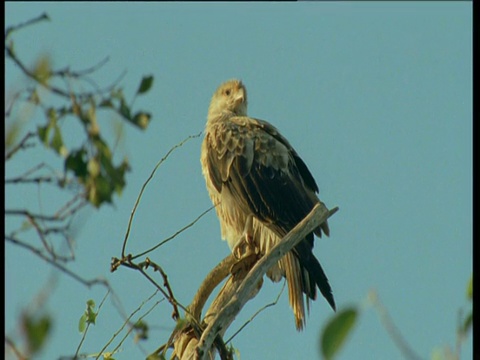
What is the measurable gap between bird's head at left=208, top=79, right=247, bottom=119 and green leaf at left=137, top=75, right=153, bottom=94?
19.9ft

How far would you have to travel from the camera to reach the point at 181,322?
11.6 ft

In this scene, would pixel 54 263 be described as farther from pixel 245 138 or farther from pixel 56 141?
pixel 245 138

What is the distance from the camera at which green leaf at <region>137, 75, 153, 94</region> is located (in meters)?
2.52

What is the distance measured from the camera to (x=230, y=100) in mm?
8773

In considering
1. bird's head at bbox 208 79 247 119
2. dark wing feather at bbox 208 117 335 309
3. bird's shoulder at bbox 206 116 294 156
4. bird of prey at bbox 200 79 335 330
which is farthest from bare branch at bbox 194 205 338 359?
bird's head at bbox 208 79 247 119

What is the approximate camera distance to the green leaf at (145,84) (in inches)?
99.3

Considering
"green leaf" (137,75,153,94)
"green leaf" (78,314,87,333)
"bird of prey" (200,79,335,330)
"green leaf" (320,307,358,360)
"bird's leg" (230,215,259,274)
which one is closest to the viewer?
"green leaf" (320,307,358,360)

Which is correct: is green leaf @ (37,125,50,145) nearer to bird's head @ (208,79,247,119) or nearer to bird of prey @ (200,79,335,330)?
bird of prey @ (200,79,335,330)

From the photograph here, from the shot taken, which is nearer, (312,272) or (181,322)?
(181,322)

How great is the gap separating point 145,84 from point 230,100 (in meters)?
6.26

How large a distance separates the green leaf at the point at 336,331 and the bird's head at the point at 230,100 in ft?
22.8
